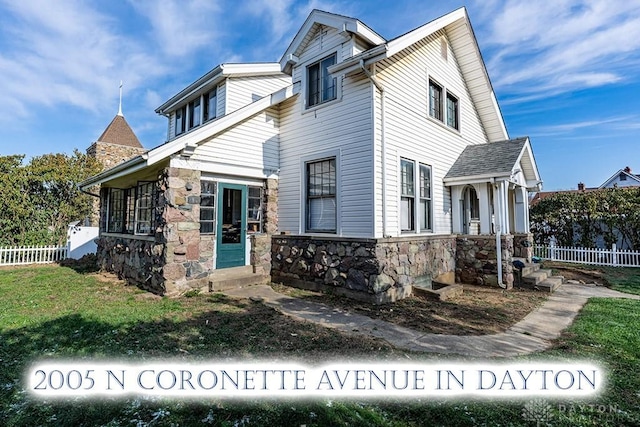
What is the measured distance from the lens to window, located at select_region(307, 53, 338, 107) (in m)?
7.95

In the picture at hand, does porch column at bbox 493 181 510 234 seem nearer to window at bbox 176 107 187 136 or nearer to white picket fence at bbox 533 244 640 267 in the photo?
white picket fence at bbox 533 244 640 267

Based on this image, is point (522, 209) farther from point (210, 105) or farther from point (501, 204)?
point (210, 105)

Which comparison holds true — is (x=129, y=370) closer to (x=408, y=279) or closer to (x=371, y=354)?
(x=371, y=354)

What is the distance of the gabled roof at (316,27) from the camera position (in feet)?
23.9

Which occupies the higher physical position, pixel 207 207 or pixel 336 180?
pixel 336 180

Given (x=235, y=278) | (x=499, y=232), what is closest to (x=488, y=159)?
(x=499, y=232)

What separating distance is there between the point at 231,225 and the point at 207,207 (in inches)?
33.9

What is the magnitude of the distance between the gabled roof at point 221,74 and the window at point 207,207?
4602 mm

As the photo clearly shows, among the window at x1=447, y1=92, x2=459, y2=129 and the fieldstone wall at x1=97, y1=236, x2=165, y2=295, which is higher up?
the window at x1=447, y1=92, x2=459, y2=129

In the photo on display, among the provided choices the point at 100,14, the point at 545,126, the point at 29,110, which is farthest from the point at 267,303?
the point at 545,126

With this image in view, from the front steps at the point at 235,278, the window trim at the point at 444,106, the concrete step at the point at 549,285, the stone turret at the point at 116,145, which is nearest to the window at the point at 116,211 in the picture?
the front steps at the point at 235,278

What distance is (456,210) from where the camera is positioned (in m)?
9.55

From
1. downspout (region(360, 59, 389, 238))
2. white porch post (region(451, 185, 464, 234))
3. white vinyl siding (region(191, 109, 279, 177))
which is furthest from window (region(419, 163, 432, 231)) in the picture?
white vinyl siding (region(191, 109, 279, 177))

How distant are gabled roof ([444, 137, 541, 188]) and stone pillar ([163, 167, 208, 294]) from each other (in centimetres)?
728
